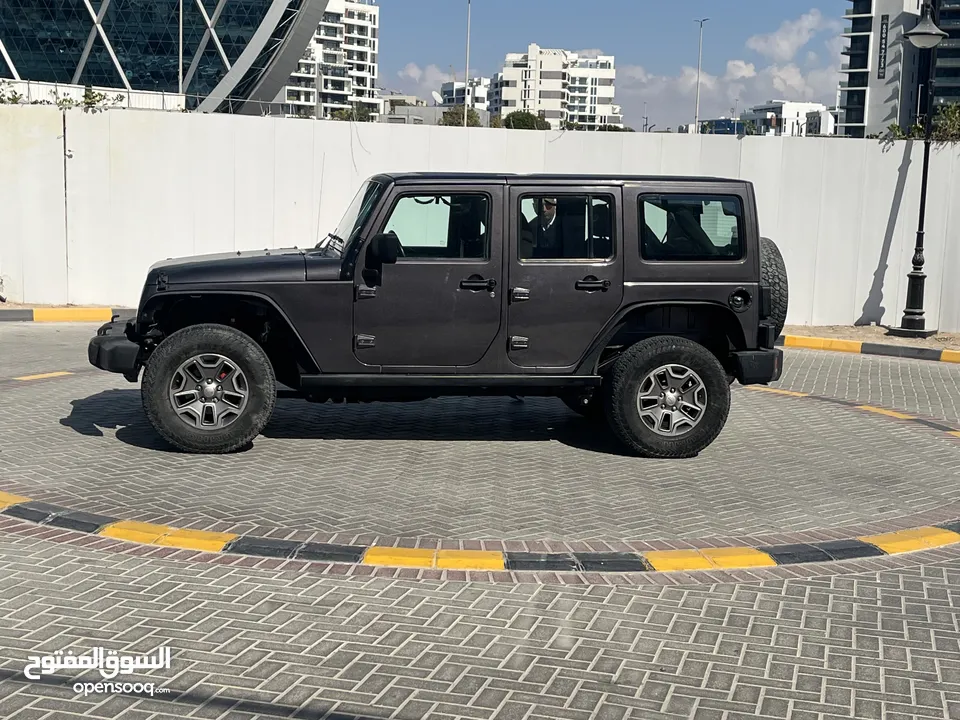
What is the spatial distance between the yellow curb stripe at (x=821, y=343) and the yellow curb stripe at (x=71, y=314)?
10.2 meters

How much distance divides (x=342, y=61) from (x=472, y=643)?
17222 centimetres

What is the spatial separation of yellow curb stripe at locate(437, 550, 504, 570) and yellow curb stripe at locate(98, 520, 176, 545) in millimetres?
1565

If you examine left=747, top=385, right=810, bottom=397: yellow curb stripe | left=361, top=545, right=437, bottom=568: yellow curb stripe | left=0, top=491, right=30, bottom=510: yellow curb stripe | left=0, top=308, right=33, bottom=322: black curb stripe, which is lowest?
left=361, top=545, right=437, bottom=568: yellow curb stripe

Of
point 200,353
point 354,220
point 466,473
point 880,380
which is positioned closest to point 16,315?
point 200,353

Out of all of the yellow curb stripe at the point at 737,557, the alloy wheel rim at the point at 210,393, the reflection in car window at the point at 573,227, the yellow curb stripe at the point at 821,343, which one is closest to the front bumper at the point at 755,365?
the reflection in car window at the point at 573,227

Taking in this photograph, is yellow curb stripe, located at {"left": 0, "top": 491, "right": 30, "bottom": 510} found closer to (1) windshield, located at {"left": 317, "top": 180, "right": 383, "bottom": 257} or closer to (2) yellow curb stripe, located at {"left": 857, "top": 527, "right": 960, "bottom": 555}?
(1) windshield, located at {"left": 317, "top": 180, "right": 383, "bottom": 257}

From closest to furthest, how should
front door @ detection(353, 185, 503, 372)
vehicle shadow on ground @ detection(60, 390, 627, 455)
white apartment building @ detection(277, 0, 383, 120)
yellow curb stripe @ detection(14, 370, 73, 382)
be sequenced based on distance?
front door @ detection(353, 185, 503, 372) → vehicle shadow on ground @ detection(60, 390, 627, 455) → yellow curb stripe @ detection(14, 370, 73, 382) → white apartment building @ detection(277, 0, 383, 120)

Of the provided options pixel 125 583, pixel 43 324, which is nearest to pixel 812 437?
pixel 125 583

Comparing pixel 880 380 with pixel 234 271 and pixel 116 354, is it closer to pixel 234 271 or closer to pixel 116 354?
pixel 234 271

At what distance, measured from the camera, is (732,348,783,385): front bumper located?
8.31 metres

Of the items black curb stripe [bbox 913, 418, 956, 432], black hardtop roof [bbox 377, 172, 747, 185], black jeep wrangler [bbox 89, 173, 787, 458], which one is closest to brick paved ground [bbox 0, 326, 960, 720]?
black jeep wrangler [bbox 89, 173, 787, 458]

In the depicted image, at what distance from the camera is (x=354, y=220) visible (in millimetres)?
8383

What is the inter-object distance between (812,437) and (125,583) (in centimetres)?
615

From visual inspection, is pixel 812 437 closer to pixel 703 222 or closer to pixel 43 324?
pixel 703 222
